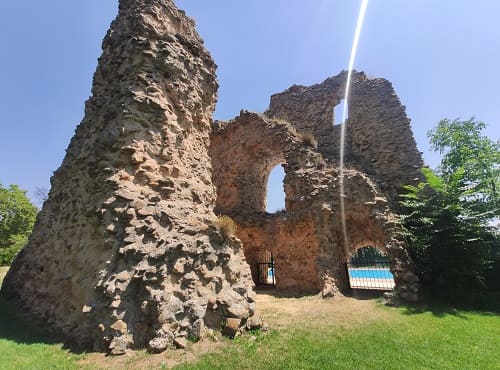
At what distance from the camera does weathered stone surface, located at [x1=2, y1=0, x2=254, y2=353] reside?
4.89 m

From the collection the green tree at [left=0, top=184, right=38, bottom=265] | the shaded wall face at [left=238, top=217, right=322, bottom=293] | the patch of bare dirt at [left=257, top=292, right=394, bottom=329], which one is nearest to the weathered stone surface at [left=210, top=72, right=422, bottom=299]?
the shaded wall face at [left=238, top=217, right=322, bottom=293]

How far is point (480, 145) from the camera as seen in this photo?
15078mm

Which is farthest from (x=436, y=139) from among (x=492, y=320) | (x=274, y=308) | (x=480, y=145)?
(x=274, y=308)

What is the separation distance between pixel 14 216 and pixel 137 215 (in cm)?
2331

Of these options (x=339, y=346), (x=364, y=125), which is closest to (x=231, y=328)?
(x=339, y=346)

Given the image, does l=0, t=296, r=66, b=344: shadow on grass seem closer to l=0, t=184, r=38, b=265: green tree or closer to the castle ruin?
the castle ruin

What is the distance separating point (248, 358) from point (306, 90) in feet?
53.5

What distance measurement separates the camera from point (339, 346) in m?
5.13

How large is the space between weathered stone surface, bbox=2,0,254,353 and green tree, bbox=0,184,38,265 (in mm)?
16957

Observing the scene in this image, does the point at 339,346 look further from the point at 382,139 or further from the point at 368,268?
the point at 368,268

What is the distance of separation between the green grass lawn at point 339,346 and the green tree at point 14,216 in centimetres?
1834

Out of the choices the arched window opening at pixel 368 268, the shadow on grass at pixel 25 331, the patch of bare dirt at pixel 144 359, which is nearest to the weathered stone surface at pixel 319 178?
the arched window opening at pixel 368 268

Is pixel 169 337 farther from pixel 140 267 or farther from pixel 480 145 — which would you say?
pixel 480 145

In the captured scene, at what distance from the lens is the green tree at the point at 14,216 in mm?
20484
